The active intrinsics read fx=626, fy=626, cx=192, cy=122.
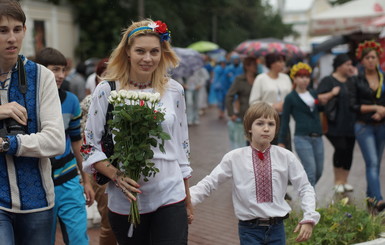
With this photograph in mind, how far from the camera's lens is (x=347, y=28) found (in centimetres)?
1592

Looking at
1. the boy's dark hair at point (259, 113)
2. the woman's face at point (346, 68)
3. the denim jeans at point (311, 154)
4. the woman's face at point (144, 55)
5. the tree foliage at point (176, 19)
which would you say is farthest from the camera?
the tree foliage at point (176, 19)

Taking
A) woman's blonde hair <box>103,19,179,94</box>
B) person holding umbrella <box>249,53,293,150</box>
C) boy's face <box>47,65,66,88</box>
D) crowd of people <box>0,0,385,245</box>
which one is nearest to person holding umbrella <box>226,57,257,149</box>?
person holding umbrella <box>249,53,293,150</box>

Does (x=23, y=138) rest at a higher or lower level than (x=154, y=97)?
lower

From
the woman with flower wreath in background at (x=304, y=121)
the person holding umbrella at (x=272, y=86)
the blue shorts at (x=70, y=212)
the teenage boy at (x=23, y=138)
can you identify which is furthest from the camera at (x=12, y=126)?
the person holding umbrella at (x=272, y=86)

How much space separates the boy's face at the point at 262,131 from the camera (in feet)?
13.4

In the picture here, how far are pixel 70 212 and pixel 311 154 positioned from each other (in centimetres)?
366

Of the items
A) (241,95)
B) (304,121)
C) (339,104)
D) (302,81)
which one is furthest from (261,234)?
(241,95)

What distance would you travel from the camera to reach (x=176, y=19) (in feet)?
117

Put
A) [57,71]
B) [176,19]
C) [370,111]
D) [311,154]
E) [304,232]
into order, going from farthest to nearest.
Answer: [176,19] < [370,111] < [311,154] < [57,71] < [304,232]

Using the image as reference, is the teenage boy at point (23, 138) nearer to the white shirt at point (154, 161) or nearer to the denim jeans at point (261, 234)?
the white shirt at point (154, 161)

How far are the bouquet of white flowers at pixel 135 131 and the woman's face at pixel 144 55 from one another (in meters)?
0.27

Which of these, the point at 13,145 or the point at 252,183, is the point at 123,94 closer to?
the point at 13,145

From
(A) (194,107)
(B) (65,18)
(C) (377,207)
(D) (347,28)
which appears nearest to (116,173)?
(C) (377,207)

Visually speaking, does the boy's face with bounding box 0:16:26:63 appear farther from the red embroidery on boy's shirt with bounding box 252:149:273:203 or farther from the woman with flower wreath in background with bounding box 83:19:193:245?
the red embroidery on boy's shirt with bounding box 252:149:273:203
